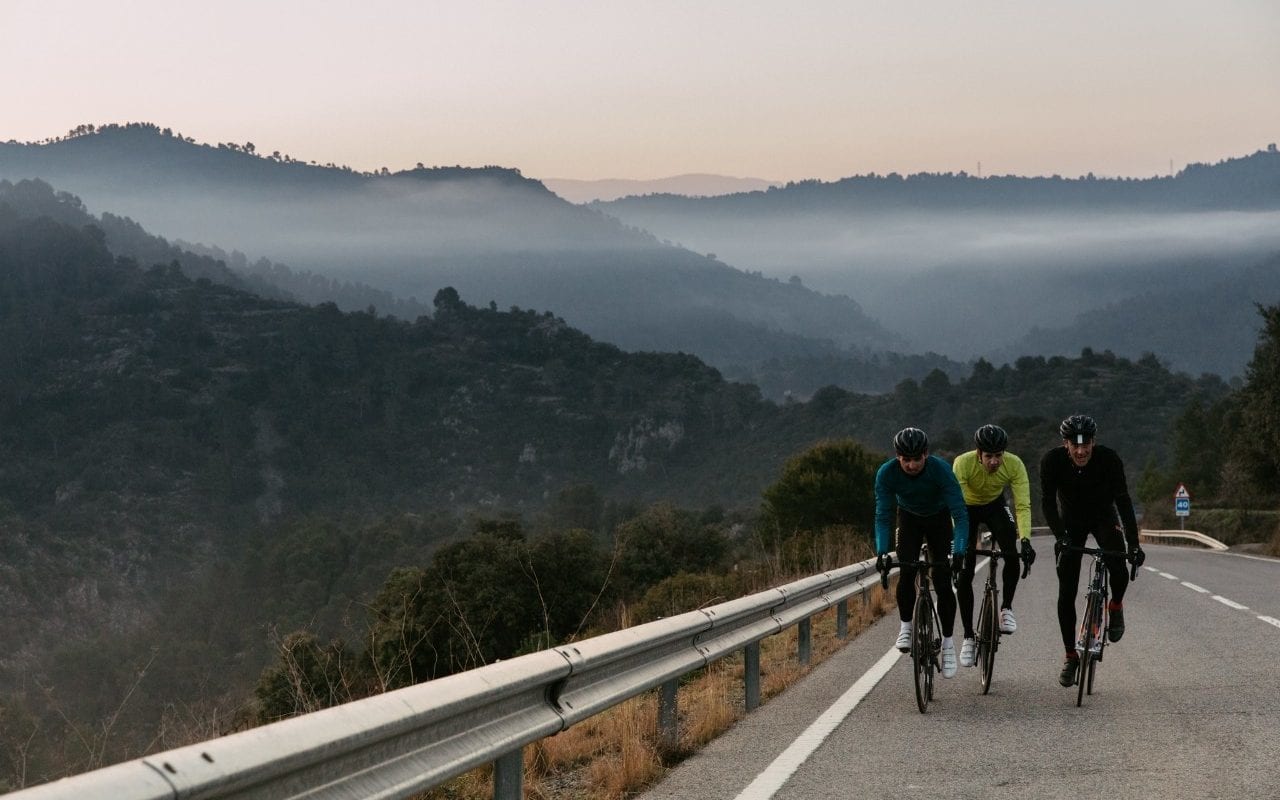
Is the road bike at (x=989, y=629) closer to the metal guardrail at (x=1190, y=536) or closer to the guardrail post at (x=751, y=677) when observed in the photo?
the guardrail post at (x=751, y=677)

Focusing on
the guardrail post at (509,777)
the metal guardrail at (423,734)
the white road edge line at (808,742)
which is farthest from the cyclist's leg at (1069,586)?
the guardrail post at (509,777)

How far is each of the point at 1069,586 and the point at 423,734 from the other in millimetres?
6128

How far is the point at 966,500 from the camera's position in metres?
10.2

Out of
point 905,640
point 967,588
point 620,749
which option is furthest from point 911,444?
point 620,749

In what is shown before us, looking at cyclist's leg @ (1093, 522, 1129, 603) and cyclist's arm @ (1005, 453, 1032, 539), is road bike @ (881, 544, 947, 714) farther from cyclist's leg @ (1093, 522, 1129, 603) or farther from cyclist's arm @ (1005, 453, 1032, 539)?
cyclist's leg @ (1093, 522, 1129, 603)

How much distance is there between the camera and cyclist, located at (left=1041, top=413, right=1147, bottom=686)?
918cm

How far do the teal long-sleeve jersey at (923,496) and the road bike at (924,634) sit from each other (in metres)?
0.21

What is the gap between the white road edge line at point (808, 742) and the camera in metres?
6.68

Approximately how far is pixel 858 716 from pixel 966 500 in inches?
76.2

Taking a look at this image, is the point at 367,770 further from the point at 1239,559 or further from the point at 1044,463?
the point at 1239,559

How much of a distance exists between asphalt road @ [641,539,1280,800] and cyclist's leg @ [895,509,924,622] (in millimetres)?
645

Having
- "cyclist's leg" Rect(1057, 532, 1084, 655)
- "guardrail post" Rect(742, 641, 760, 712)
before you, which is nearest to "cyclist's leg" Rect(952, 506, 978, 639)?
"cyclist's leg" Rect(1057, 532, 1084, 655)

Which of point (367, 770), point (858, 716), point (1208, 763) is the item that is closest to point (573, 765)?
point (858, 716)

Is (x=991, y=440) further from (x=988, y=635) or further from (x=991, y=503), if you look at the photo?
(x=988, y=635)
